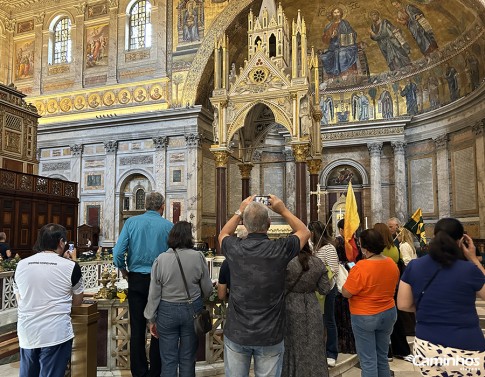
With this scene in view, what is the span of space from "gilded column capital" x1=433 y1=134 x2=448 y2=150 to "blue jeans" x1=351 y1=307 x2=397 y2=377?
17.3m

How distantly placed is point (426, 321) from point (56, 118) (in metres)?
23.1

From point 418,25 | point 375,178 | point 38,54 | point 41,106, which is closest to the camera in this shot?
point 418,25

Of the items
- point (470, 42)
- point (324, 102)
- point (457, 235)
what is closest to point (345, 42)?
point (324, 102)

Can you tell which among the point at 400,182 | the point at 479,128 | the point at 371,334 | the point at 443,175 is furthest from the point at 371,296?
the point at 400,182

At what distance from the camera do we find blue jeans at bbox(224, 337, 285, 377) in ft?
10.3

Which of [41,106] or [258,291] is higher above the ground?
[41,106]

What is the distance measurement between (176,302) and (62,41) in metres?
23.6

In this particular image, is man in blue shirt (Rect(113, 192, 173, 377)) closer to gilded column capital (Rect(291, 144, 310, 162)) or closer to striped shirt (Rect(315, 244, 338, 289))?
striped shirt (Rect(315, 244, 338, 289))

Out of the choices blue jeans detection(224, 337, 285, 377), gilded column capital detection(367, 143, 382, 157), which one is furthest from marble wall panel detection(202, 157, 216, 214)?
blue jeans detection(224, 337, 285, 377)

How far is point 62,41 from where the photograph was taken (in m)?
23.1

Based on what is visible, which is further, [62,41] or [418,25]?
[62,41]

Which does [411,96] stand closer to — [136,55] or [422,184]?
[422,184]

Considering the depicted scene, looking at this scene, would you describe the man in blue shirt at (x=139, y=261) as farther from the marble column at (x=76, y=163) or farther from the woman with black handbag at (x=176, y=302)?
the marble column at (x=76, y=163)

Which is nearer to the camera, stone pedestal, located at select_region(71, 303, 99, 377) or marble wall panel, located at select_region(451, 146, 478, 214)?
stone pedestal, located at select_region(71, 303, 99, 377)
